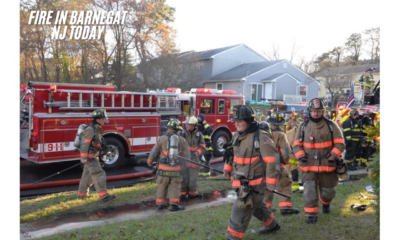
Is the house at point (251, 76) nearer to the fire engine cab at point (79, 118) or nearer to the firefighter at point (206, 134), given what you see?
the fire engine cab at point (79, 118)

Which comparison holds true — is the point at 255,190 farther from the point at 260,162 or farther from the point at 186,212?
the point at 186,212

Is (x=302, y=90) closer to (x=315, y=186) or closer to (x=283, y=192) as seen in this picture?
(x=283, y=192)

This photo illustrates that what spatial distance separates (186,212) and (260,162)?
7.11 ft

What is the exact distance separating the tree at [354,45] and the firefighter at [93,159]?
35.6m

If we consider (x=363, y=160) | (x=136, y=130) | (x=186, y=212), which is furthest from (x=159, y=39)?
(x=186, y=212)

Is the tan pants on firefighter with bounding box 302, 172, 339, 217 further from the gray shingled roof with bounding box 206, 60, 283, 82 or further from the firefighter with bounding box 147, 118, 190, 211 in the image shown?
the gray shingled roof with bounding box 206, 60, 283, 82

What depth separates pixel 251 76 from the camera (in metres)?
29.1

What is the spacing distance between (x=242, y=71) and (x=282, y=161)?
2568cm

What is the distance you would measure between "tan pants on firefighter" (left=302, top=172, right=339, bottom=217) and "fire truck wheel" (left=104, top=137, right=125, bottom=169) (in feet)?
20.0

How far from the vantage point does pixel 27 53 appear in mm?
15250

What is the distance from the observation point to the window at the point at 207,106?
11.8 m

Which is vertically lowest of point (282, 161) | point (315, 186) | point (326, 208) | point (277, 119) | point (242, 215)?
point (326, 208)

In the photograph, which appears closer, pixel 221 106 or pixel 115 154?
pixel 115 154

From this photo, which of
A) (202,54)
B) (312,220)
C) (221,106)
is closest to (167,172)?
(312,220)
